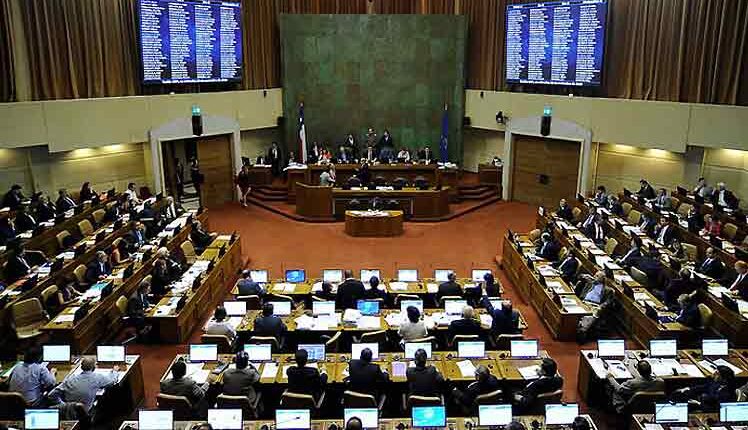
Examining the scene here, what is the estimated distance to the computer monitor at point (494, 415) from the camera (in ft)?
22.4

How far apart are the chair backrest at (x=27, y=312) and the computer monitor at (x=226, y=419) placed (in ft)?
17.6

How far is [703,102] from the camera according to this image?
17125 mm

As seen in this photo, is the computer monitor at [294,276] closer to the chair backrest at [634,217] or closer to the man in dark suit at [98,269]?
the man in dark suit at [98,269]

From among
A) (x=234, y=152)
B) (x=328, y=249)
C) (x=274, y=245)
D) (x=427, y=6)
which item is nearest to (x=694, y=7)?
(x=427, y=6)

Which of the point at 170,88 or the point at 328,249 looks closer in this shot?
the point at 328,249

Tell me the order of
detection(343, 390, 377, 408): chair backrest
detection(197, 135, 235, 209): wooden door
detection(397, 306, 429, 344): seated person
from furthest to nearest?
detection(197, 135, 235, 209): wooden door < detection(397, 306, 429, 344): seated person < detection(343, 390, 377, 408): chair backrest

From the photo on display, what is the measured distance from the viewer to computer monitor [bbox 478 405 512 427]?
6824 millimetres

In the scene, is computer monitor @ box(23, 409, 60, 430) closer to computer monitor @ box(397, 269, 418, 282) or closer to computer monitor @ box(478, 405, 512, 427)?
computer monitor @ box(478, 405, 512, 427)

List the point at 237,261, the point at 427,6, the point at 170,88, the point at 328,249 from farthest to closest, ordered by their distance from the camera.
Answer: the point at 427,6
the point at 170,88
the point at 328,249
the point at 237,261

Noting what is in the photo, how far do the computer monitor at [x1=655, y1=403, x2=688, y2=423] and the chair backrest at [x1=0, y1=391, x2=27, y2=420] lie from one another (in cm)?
761

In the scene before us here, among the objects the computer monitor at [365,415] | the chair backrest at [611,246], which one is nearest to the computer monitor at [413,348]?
the computer monitor at [365,415]

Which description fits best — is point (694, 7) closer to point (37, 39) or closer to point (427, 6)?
point (427, 6)

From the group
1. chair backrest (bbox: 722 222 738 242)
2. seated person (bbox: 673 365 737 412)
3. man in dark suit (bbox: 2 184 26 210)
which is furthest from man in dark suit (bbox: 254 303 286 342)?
chair backrest (bbox: 722 222 738 242)

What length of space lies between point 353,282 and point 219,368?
3191 mm
